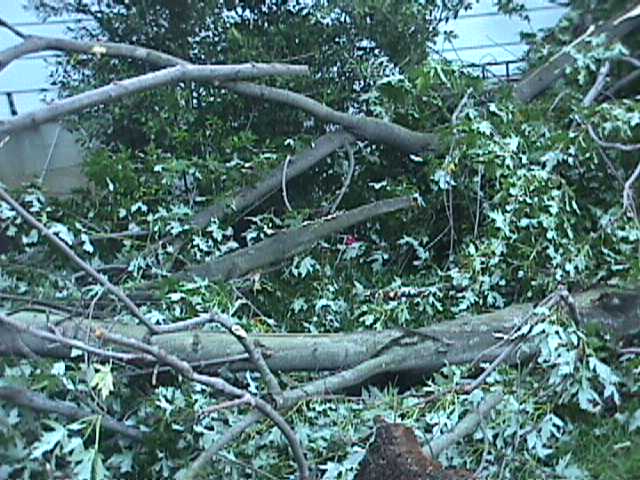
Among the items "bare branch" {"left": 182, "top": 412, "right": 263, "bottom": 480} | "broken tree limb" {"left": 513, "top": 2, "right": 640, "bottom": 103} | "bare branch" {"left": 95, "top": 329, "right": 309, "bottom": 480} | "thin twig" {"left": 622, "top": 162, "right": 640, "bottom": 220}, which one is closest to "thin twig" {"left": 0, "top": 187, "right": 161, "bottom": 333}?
"bare branch" {"left": 95, "top": 329, "right": 309, "bottom": 480}

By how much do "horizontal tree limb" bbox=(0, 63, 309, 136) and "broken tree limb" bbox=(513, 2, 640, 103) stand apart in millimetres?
1516

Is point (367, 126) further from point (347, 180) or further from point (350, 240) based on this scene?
point (350, 240)

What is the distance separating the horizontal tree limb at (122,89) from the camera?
2.39 m

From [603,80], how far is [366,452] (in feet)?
8.40

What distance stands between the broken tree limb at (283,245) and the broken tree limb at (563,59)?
101cm

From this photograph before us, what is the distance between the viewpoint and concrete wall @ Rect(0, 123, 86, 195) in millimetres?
4152

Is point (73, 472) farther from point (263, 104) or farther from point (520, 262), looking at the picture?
point (263, 104)

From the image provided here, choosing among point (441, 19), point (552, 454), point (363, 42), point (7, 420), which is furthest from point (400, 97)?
point (7, 420)

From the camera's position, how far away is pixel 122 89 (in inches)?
102

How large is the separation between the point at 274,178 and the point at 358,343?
3.79 ft

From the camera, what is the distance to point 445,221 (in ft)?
12.3

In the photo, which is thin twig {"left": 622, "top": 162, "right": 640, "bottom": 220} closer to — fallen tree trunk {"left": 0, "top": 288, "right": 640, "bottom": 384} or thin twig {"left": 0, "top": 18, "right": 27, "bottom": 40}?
fallen tree trunk {"left": 0, "top": 288, "right": 640, "bottom": 384}

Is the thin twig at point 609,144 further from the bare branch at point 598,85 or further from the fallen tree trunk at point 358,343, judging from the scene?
the fallen tree trunk at point 358,343

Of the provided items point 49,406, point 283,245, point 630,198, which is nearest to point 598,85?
point 630,198
